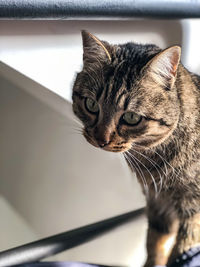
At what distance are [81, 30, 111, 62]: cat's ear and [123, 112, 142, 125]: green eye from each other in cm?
11

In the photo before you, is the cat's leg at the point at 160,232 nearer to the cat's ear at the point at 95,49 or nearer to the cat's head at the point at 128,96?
the cat's head at the point at 128,96

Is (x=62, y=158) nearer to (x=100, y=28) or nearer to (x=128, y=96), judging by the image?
(x=100, y=28)

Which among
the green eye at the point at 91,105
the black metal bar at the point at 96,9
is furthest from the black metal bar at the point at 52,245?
the black metal bar at the point at 96,9

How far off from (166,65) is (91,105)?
0.52ft

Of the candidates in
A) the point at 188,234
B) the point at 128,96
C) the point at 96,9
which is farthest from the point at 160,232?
the point at 96,9

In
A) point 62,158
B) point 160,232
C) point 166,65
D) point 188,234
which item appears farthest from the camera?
point 62,158

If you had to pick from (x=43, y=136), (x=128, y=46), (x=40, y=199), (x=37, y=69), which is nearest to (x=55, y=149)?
(x=43, y=136)

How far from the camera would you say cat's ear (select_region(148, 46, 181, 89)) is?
0.63 metres

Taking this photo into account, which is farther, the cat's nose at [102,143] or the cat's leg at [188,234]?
the cat's leg at [188,234]

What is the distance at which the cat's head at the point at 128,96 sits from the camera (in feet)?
2.19

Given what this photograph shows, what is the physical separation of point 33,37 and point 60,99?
8.4 inches

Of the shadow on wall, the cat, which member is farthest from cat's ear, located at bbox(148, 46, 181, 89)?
the shadow on wall

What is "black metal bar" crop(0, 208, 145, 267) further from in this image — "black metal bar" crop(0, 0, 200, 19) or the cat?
"black metal bar" crop(0, 0, 200, 19)

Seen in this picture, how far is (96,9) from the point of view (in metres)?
0.73
